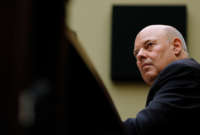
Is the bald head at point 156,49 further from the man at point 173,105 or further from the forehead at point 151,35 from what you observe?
the man at point 173,105

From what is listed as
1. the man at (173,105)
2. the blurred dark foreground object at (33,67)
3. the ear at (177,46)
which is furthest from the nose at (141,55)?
the blurred dark foreground object at (33,67)

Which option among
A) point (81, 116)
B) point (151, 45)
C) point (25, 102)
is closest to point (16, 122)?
point (25, 102)

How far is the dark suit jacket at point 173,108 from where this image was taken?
1.15 meters

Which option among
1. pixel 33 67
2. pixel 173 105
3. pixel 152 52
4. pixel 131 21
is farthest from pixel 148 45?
pixel 131 21

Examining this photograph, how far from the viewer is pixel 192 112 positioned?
1.19 m

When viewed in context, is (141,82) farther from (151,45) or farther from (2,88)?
(2,88)

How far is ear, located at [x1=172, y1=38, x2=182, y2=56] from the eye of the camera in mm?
1698

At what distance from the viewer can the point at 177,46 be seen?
1.71 m

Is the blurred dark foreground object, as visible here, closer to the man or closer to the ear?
the man

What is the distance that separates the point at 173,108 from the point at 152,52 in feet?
1.67

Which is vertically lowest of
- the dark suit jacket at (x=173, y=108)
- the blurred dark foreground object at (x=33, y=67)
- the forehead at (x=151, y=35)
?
the dark suit jacket at (x=173, y=108)

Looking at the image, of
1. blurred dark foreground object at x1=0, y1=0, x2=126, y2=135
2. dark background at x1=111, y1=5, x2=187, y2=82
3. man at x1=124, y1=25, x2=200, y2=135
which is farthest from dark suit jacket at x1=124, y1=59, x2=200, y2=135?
dark background at x1=111, y1=5, x2=187, y2=82

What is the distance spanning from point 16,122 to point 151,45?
1.37 metres

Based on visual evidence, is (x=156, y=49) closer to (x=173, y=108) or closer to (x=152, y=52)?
(x=152, y=52)
